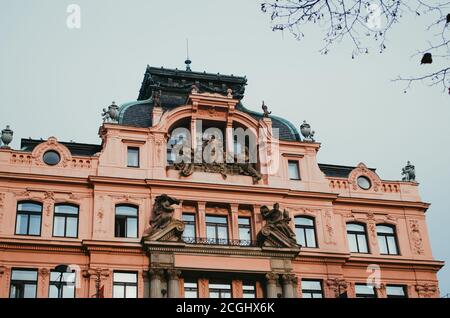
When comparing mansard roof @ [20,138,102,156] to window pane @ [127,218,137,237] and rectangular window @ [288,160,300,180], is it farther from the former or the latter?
rectangular window @ [288,160,300,180]

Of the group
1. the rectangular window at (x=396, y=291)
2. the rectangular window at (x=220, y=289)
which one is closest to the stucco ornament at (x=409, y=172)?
the rectangular window at (x=396, y=291)

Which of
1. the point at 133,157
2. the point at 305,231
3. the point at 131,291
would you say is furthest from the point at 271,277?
the point at 133,157

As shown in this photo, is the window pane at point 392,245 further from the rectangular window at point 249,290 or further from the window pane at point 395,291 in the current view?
the rectangular window at point 249,290

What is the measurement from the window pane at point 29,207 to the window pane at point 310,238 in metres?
14.2

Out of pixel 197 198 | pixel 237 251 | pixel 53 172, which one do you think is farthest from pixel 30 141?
pixel 237 251

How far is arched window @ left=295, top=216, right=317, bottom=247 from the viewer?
3706cm

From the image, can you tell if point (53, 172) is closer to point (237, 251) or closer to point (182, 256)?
point (182, 256)

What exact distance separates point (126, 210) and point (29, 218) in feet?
15.8

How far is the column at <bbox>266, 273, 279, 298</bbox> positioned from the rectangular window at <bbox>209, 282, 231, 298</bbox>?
1.99m

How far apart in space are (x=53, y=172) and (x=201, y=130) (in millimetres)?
8478

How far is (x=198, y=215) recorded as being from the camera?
35.8 meters

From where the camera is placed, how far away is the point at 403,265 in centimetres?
3769

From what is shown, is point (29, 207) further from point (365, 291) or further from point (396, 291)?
point (396, 291)

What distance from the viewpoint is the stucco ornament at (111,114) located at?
37.2 meters
